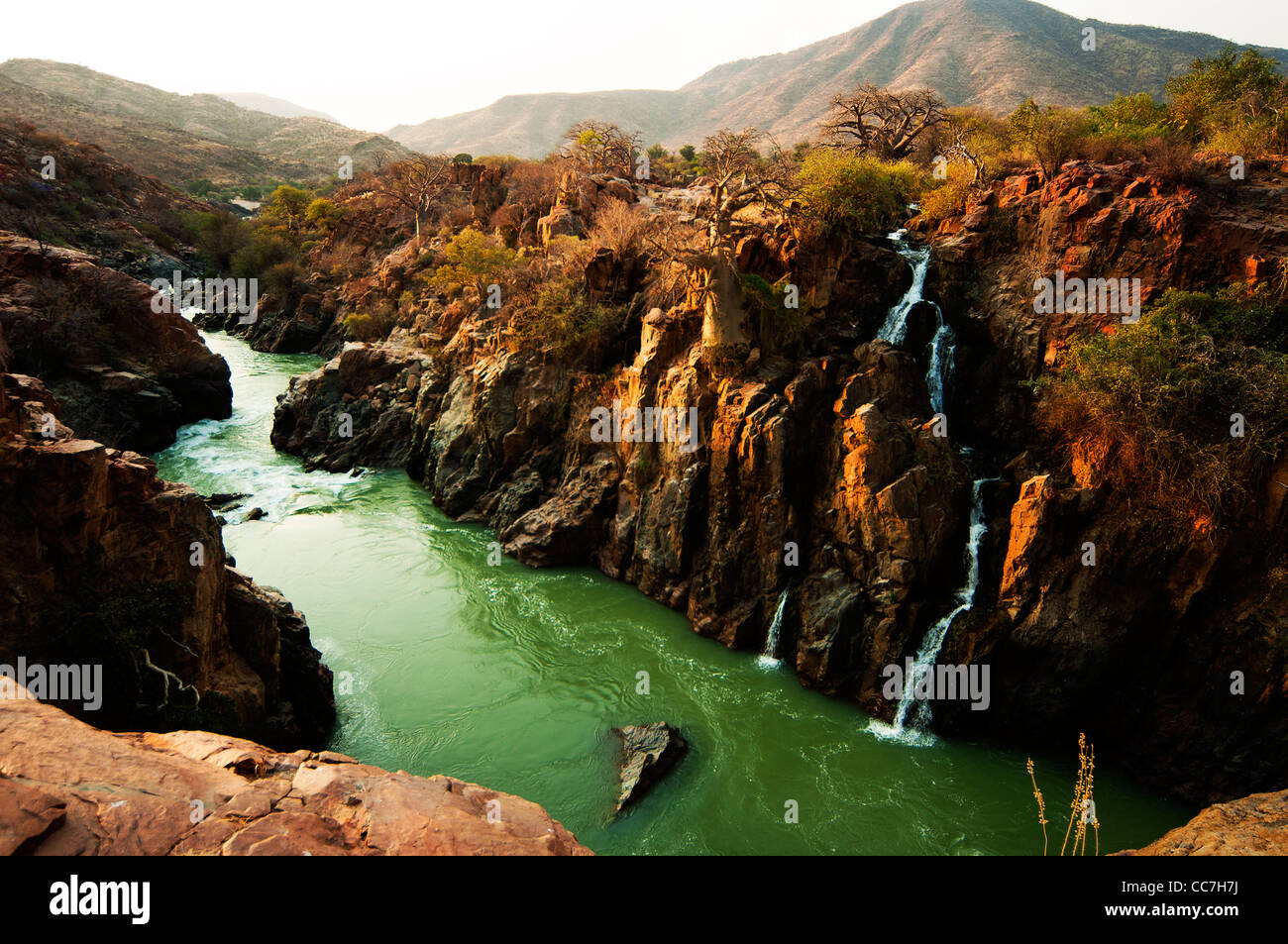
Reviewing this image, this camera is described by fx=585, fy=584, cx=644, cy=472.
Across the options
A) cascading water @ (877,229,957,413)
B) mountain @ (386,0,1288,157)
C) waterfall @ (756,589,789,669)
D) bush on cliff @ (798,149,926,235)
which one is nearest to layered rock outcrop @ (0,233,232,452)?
waterfall @ (756,589,789,669)

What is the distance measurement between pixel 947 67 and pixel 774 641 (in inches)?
2932

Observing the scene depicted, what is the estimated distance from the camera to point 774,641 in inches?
472

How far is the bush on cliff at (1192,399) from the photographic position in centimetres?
873

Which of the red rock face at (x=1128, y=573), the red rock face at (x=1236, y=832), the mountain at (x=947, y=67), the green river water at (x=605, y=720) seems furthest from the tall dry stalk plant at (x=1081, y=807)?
the mountain at (x=947, y=67)

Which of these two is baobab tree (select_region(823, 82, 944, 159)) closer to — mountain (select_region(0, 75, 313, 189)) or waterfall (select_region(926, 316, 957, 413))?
waterfall (select_region(926, 316, 957, 413))

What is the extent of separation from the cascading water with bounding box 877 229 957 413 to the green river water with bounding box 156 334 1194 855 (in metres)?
6.80

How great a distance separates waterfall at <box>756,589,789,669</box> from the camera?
468 inches

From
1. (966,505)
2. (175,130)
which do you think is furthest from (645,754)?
(175,130)

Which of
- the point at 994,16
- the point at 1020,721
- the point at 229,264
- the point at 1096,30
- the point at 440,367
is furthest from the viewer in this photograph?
the point at 994,16

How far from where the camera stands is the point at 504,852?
4.19 meters

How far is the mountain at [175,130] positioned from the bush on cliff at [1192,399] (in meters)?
65.1

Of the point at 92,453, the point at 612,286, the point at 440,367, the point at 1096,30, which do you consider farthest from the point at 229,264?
the point at 1096,30

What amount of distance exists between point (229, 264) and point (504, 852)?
54380mm

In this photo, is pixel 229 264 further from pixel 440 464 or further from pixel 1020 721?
pixel 1020 721
